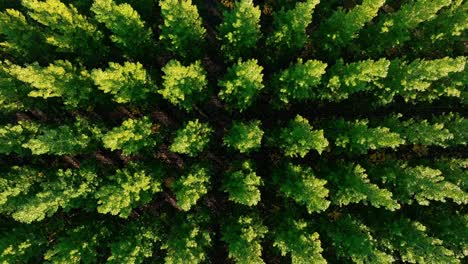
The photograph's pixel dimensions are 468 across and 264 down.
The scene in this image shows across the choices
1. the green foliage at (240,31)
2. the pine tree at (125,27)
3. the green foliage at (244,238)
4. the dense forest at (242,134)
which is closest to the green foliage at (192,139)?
the dense forest at (242,134)

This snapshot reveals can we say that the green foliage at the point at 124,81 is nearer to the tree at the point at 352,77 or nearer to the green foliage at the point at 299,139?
the green foliage at the point at 299,139

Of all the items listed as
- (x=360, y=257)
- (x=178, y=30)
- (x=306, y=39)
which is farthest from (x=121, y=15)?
(x=360, y=257)

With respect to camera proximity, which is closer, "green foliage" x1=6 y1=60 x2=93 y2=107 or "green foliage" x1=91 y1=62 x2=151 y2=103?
"green foliage" x1=6 y1=60 x2=93 y2=107

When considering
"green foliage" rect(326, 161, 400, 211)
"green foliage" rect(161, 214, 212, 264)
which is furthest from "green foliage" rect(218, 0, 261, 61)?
"green foliage" rect(161, 214, 212, 264)

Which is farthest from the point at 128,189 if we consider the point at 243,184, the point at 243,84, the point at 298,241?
the point at 298,241

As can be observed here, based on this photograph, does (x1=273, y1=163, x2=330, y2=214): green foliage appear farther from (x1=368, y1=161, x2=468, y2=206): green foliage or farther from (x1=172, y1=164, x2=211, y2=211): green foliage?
(x1=172, y1=164, x2=211, y2=211): green foliage

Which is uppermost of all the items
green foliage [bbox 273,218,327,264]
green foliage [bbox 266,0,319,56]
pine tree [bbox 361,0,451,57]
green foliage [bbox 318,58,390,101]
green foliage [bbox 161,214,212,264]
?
pine tree [bbox 361,0,451,57]

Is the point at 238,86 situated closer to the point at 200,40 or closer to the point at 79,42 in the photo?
the point at 200,40
